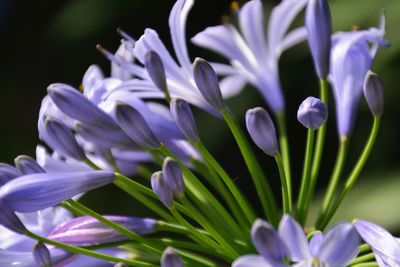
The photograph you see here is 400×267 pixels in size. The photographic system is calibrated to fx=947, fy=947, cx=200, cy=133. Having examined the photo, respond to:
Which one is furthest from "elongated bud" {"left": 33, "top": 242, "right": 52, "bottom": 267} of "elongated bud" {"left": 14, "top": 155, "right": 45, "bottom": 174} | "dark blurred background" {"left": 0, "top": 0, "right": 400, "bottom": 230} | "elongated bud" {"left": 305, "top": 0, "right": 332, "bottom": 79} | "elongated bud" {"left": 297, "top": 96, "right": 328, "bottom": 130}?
"dark blurred background" {"left": 0, "top": 0, "right": 400, "bottom": 230}

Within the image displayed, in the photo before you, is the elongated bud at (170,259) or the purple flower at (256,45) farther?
the purple flower at (256,45)

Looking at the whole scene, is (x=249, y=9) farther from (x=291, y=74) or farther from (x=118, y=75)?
(x=291, y=74)

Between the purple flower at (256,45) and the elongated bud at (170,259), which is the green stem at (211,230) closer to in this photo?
the elongated bud at (170,259)

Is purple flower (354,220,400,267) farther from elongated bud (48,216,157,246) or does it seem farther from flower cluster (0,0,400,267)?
elongated bud (48,216,157,246)

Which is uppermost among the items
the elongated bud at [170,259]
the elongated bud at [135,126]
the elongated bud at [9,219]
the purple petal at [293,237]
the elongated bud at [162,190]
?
the elongated bud at [135,126]

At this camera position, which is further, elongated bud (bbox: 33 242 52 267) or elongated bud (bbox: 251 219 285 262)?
elongated bud (bbox: 33 242 52 267)

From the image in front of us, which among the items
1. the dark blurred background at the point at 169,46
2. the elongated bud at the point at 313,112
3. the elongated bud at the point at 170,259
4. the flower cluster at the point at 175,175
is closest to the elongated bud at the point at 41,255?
Result: the flower cluster at the point at 175,175

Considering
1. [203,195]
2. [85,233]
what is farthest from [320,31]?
[85,233]
